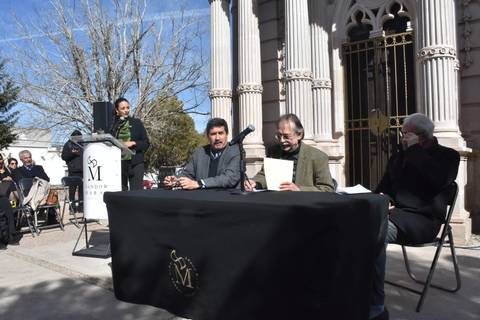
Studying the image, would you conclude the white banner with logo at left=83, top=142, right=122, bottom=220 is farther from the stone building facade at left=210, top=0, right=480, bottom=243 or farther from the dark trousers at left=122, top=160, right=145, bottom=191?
the stone building facade at left=210, top=0, right=480, bottom=243

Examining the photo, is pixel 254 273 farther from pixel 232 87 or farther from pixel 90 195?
pixel 232 87

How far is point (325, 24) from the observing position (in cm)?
1006

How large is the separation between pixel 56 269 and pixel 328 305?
3999 millimetres

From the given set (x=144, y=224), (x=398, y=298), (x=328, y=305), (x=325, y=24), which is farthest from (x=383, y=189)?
(x=325, y=24)

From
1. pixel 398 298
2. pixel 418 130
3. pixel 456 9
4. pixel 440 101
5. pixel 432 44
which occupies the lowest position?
pixel 398 298

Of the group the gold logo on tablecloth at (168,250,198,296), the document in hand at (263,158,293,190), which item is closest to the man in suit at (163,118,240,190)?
the document in hand at (263,158,293,190)

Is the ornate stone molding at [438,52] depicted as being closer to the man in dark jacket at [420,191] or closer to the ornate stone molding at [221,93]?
the man in dark jacket at [420,191]

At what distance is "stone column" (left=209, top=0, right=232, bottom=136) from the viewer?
35.5 ft

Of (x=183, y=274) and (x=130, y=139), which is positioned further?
(x=130, y=139)

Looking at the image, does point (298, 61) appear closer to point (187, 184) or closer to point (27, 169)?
point (187, 184)

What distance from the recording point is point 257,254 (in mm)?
2609

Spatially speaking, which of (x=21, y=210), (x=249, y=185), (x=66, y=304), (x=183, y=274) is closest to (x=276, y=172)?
(x=249, y=185)

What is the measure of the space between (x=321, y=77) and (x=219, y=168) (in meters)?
6.37

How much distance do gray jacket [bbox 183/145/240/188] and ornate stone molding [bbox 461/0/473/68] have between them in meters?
5.80
